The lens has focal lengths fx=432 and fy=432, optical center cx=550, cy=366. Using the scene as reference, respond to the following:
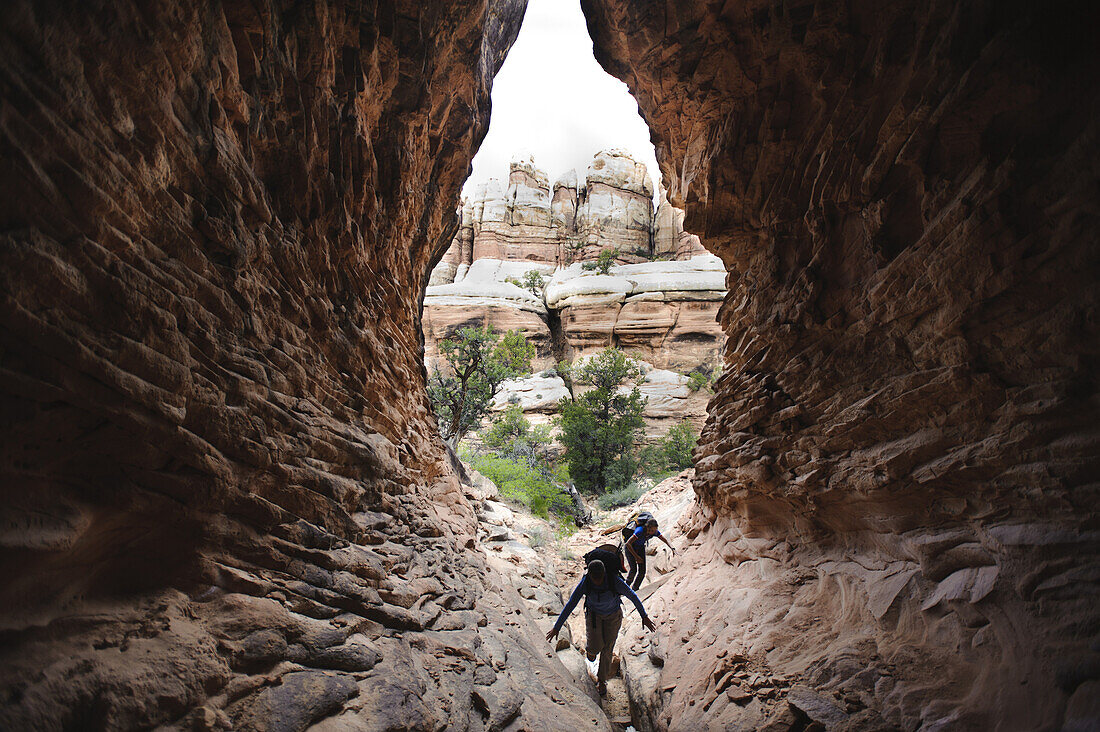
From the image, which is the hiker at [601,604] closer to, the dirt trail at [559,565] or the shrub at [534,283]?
the dirt trail at [559,565]

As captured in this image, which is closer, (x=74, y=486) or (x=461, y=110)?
(x=74, y=486)

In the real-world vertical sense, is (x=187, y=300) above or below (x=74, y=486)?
above

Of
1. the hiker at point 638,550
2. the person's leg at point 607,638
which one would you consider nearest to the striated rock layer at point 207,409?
the person's leg at point 607,638

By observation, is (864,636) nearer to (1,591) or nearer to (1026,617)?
(1026,617)

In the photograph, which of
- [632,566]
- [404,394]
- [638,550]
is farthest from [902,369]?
[404,394]

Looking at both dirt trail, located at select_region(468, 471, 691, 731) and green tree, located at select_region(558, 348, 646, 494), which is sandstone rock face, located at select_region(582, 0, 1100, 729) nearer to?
dirt trail, located at select_region(468, 471, 691, 731)

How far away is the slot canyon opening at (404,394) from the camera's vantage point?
200 centimetres

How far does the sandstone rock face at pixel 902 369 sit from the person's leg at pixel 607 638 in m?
0.76

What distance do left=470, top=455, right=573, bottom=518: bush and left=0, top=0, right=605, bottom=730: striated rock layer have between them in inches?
356

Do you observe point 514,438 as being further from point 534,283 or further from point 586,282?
point 534,283

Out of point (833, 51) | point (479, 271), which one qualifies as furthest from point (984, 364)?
point (479, 271)

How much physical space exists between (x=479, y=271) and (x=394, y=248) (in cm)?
3965

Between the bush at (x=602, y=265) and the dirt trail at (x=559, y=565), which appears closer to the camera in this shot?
the dirt trail at (x=559, y=565)

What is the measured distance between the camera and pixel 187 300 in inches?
104
